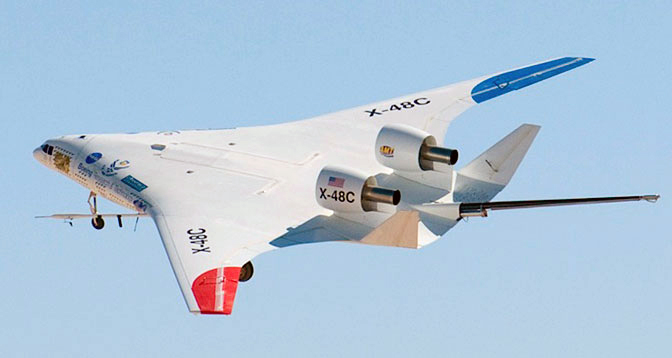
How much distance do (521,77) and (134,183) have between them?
40.6 feet

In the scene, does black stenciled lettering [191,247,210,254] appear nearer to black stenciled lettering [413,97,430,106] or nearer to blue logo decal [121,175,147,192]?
blue logo decal [121,175,147,192]

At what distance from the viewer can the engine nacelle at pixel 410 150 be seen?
42656 millimetres

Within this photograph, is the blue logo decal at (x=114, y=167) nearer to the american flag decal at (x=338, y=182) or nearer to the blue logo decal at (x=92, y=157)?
the blue logo decal at (x=92, y=157)

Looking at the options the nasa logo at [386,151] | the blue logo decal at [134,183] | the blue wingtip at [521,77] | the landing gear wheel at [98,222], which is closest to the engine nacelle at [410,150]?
the nasa logo at [386,151]

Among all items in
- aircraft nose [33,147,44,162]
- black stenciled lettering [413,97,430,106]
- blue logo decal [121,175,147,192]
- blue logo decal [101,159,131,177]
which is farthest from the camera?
aircraft nose [33,147,44,162]

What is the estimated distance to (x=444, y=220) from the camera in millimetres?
41219

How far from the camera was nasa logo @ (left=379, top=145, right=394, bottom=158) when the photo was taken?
4294cm

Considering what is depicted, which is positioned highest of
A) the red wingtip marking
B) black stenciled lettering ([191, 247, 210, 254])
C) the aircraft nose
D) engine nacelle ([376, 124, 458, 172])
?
the aircraft nose

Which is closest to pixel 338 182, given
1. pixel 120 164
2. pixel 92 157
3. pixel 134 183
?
pixel 134 183

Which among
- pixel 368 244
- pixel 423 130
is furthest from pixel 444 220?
pixel 423 130

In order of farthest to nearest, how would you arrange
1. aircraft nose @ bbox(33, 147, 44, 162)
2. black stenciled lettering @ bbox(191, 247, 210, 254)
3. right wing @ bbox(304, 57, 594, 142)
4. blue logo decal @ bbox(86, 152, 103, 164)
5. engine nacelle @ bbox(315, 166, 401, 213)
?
aircraft nose @ bbox(33, 147, 44, 162) → right wing @ bbox(304, 57, 594, 142) → blue logo decal @ bbox(86, 152, 103, 164) → engine nacelle @ bbox(315, 166, 401, 213) → black stenciled lettering @ bbox(191, 247, 210, 254)

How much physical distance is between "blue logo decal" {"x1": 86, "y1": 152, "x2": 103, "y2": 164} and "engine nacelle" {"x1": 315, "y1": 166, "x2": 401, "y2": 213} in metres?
8.50

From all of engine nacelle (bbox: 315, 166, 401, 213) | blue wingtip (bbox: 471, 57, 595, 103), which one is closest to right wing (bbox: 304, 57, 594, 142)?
blue wingtip (bbox: 471, 57, 595, 103)

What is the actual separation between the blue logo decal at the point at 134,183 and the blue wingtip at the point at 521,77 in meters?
10.4
